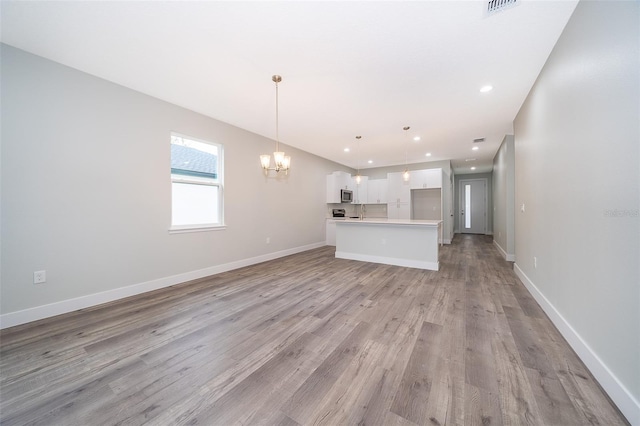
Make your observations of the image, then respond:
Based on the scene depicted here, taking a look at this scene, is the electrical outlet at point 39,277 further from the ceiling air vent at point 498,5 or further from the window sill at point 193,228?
the ceiling air vent at point 498,5

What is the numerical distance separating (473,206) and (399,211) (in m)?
4.93

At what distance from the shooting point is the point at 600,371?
151cm

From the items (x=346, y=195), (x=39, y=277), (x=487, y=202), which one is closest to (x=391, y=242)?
(x=346, y=195)

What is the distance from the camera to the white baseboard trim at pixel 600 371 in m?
1.24

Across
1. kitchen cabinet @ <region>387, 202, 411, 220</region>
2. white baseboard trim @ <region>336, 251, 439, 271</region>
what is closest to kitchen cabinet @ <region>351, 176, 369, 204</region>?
kitchen cabinet @ <region>387, 202, 411, 220</region>

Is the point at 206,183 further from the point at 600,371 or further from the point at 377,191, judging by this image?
the point at 377,191

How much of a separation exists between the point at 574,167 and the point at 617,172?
1.91 feet

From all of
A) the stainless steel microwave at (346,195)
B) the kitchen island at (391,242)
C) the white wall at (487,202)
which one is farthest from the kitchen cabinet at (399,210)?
the white wall at (487,202)

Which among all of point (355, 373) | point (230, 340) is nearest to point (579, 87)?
point (355, 373)

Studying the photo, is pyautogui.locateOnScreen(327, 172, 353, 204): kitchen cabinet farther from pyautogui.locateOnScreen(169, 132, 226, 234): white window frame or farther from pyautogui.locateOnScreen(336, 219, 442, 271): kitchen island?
pyautogui.locateOnScreen(169, 132, 226, 234): white window frame

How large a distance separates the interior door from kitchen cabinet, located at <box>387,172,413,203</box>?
4669 mm

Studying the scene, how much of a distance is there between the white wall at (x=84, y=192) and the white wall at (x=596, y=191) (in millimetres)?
4573

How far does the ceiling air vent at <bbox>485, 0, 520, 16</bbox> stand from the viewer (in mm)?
1798

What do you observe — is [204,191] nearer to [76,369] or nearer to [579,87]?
[76,369]
